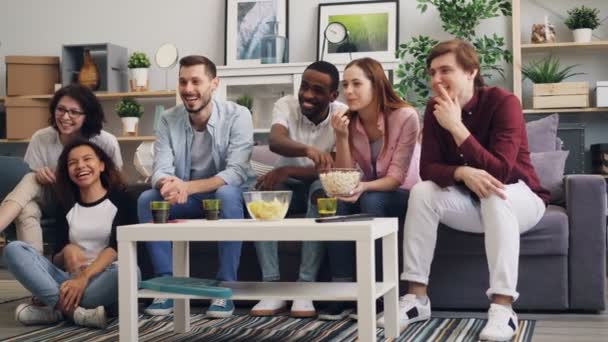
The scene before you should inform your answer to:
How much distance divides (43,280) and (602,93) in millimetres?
3506

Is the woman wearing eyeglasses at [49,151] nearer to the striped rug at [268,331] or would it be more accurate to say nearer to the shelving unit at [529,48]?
the striped rug at [268,331]

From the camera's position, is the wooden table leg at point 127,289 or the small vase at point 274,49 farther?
the small vase at point 274,49

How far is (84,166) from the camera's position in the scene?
301 cm

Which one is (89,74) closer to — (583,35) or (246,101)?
(246,101)

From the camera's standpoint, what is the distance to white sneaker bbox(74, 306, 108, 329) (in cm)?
275

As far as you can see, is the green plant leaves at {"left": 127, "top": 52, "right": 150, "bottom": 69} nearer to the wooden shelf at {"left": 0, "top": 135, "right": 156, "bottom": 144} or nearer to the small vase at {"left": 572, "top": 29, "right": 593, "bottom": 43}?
the wooden shelf at {"left": 0, "top": 135, "right": 156, "bottom": 144}

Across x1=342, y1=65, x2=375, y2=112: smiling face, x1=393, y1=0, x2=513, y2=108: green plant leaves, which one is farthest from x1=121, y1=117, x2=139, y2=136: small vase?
x1=342, y1=65, x2=375, y2=112: smiling face

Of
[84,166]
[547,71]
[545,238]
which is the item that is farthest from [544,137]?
[84,166]

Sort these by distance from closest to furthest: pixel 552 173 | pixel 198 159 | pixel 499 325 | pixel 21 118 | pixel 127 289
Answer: pixel 127 289
pixel 499 325
pixel 552 173
pixel 198 159
pixel 21 118

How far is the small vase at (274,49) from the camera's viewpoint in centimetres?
543

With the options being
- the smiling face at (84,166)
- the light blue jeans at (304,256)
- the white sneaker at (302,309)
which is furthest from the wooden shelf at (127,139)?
the white sneaker at (302,309)

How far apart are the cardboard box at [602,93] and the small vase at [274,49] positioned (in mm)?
2010

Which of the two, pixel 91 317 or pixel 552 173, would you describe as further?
pixel 552 173

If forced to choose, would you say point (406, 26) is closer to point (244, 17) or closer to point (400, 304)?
point (244, 17)
